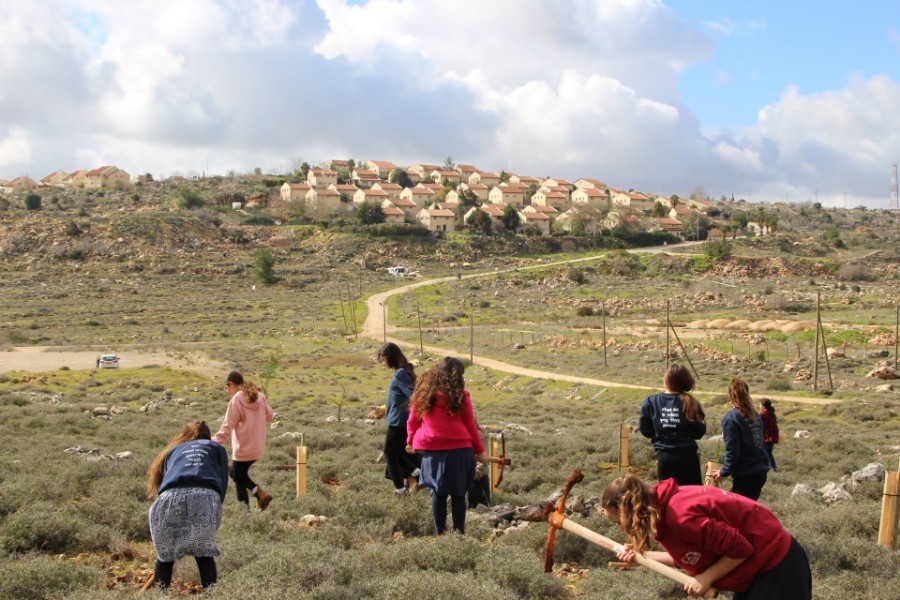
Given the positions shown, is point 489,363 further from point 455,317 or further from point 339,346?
point 455,317

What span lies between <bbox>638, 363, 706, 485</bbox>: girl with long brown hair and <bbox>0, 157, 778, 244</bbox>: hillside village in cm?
9480

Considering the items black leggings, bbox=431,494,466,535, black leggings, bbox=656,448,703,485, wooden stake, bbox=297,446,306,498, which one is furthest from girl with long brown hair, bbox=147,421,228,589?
black leggings, bbox=656,448,703,485

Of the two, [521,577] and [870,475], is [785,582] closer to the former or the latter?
[521,577]

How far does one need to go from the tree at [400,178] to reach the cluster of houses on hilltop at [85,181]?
50.1m

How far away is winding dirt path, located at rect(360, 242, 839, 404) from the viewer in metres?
27.9

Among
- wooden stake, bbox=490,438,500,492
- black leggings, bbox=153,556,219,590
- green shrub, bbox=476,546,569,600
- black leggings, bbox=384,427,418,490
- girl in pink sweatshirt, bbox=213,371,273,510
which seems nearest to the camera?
black leggings, bbox=153,556,219,590

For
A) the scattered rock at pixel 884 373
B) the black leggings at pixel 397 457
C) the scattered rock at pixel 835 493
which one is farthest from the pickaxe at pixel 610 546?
the scattered rock at pixel 884 373

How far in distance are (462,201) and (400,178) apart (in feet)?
95.2

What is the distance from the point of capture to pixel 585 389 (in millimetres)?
27781

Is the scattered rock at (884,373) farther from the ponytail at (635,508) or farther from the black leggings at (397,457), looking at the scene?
the ponytail at (635,508)

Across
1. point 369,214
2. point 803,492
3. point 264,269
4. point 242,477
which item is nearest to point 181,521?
point 242,477

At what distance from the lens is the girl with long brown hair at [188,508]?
544cm

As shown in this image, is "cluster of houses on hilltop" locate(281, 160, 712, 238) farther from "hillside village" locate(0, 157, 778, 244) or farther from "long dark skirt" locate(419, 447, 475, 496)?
"long dark skirt" locate(419, 447, 475, 496)

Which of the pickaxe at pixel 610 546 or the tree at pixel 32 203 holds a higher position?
the tree at pixel 32 203
